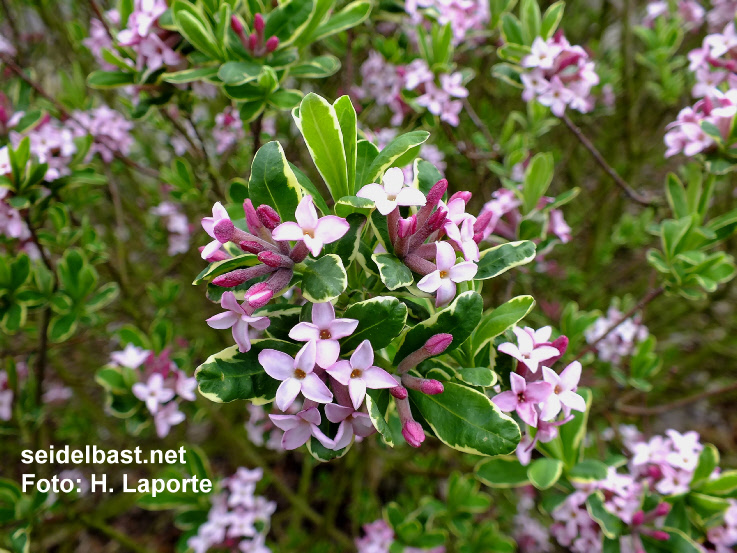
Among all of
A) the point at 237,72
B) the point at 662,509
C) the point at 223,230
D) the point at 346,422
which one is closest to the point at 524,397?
the point at 346,422

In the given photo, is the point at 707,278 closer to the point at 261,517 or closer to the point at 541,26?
the point at 541,26

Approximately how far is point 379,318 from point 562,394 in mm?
403

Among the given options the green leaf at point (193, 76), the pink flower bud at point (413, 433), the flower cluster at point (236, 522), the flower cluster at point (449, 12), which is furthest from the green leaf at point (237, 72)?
the flower cluster at point (236, 522)

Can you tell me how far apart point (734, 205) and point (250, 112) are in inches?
128

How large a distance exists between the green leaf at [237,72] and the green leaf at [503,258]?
2.55 feet

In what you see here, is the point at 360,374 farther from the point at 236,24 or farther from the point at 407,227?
the point at 236,24

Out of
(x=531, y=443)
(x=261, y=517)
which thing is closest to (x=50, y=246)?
(x=261, y=517)

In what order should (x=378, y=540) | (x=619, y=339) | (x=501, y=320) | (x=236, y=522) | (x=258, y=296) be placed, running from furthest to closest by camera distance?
(x=619, y=339) → (x=378, y=540) → (x=236, y=522) → (x=501, y=320) → (x=258, y=296)

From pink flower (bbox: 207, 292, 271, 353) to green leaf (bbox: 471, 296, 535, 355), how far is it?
18.6 inches

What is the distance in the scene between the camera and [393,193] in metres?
0.94

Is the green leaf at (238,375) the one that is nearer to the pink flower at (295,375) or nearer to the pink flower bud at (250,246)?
the pink flower at (295,375)

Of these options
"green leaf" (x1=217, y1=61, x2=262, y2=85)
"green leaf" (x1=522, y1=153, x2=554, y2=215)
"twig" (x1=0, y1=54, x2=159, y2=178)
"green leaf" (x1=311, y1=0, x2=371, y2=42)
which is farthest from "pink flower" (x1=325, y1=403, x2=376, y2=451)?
"twig" (x1=0, y1=54, x2=159, y2=178)

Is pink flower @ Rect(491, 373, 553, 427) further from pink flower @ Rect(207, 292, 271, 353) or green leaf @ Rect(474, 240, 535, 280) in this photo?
pink flower @ Rect(207, 292, 271, 353)

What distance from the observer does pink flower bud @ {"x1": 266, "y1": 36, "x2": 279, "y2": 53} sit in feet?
4.56
